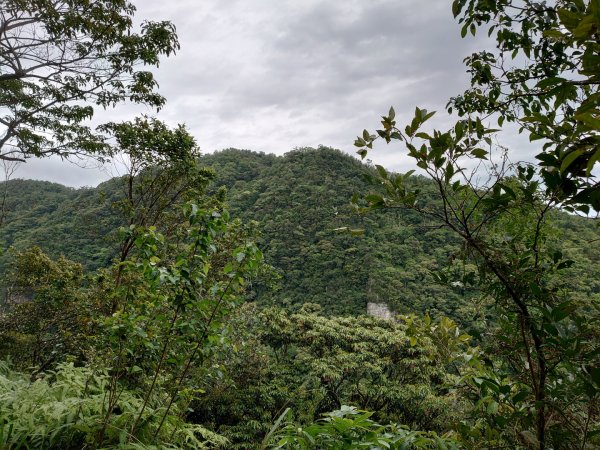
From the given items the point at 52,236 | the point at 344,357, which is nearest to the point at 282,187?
the point at 52,236

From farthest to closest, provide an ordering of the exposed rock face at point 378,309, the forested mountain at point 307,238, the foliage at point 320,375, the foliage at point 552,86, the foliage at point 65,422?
the exposed rock face at point 378,309 → the forested mountain at point 307,238 → the foliage at point 320,375 → the foliage at point 65,422 → the foliage at point 552,86

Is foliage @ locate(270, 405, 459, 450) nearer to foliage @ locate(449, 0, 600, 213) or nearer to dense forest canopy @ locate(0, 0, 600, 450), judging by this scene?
dense forest canopy @ locate(0, 0, 600, 450)

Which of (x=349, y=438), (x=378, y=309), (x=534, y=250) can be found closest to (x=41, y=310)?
(x=349, y=438)

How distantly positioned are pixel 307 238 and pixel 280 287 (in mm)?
20856

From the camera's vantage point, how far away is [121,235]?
7.11 feet

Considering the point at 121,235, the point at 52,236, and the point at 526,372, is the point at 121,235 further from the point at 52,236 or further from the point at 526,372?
the point at 52,236

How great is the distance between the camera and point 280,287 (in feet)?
31.8

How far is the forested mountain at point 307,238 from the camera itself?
18.9 meters

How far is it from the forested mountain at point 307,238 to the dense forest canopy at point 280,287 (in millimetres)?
643

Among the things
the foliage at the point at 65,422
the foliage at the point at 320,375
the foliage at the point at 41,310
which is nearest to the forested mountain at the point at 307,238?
the foliage at the point at 320,375

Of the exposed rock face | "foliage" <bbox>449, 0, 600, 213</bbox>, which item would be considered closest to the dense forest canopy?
"foliage" <bbox>449, 0, 600, 213</bbox>

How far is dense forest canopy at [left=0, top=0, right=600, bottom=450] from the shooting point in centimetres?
106

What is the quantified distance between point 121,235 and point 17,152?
5920mm

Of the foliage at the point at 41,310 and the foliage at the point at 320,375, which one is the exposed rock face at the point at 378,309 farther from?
the foliage at the point at 41,310
